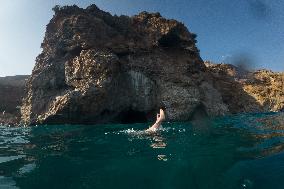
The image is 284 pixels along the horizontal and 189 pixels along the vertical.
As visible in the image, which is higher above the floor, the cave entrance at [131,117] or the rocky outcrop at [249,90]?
the rocky outcrop at [249,90]

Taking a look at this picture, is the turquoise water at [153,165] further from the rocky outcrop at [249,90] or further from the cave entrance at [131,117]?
the rocky outcrop at [249,90]

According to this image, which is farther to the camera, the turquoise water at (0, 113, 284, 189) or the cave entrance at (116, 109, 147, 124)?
the cave entrance at (116, 109, 147, 124)

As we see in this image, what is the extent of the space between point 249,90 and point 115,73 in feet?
79.4

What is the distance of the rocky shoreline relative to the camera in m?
29.5

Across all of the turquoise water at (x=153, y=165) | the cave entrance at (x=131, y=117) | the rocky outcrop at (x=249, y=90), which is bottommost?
the turquoise water at (x=153, y=165)

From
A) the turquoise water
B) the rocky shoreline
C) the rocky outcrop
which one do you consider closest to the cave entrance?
the rocky shoreline

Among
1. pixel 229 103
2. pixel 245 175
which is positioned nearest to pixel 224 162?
pixel 245 175

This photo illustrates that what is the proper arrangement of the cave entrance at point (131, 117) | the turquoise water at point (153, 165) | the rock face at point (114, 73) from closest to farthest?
the turquoise water at point (153, 165), the rock face at point (114, 73), the cave entrance at point (131, 117)

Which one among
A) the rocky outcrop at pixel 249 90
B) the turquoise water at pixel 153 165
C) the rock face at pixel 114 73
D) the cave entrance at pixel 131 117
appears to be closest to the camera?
the turquoise water at pixel 153 165

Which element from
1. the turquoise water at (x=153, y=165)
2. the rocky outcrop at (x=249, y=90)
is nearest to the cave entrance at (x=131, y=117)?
the rocky outcrop at (x=249, y=90)

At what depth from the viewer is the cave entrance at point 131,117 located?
31.5 meters

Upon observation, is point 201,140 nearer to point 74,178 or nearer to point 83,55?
point 74,178

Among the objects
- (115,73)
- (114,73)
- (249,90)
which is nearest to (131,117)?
(115,73)

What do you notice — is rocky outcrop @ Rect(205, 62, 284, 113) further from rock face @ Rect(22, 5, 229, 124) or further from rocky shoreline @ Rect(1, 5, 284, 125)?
rock face @ Rect(22, 5, 229, 124)
